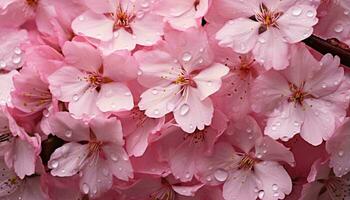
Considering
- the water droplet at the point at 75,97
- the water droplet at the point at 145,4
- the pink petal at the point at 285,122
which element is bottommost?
the water droplet at the point at 75,97

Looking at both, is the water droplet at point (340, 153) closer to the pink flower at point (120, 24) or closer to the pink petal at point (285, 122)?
the pink petal at point (285, 122)

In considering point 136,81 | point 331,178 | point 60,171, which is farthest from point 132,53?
point 331,178

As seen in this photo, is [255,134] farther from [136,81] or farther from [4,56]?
[4,56]

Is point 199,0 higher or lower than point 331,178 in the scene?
higher

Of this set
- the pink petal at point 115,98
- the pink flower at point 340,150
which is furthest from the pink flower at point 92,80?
the pink flower at point 340,150

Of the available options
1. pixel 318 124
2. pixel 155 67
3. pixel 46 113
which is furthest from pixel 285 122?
pixel 46 113

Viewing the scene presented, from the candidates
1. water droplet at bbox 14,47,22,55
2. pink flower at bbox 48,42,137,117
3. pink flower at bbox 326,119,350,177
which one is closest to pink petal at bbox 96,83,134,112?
pink flower at bbox 48,42,137,117
